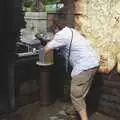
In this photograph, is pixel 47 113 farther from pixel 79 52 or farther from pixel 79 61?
pixel 79 52

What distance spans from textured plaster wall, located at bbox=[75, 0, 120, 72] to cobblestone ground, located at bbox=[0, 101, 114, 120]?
1.35 m

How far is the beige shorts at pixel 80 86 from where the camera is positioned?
7500mm

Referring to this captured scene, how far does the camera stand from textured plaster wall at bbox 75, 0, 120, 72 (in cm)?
848

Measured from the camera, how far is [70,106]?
926cm

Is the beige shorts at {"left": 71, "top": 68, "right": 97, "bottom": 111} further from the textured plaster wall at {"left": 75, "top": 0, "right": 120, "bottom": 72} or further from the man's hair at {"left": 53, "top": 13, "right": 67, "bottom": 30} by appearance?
the man's hair at {"left": 53, "top": 13, "right": 67, "bottom": 30}

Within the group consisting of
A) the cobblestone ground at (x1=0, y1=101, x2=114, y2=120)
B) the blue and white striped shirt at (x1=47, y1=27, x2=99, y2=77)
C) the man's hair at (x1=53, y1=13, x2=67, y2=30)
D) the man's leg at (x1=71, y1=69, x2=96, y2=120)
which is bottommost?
the cobblestone ground at (x1=0, y1=101, x2=114, y2=120)

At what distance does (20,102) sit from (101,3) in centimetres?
256

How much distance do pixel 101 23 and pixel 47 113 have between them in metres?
2.07

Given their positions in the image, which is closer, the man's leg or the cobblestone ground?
the man's leg

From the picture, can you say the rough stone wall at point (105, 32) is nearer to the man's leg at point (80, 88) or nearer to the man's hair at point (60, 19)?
the man's hair at point (60, 19)

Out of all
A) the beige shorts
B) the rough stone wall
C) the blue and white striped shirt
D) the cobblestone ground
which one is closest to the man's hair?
the rough stone wall

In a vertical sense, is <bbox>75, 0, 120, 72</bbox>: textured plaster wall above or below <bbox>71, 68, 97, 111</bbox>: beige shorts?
above

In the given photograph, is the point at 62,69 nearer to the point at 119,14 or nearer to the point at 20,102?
the point at 20,102

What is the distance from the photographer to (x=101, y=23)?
28.3 feet
